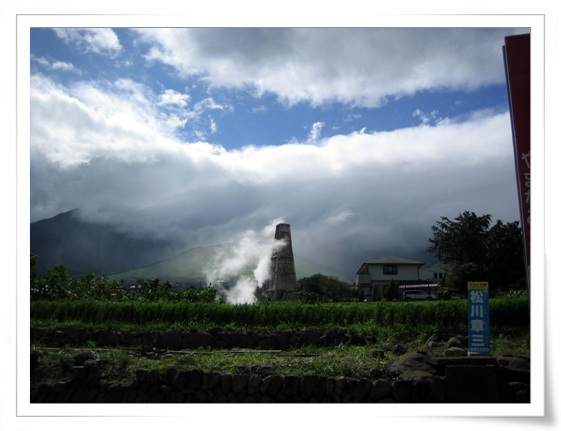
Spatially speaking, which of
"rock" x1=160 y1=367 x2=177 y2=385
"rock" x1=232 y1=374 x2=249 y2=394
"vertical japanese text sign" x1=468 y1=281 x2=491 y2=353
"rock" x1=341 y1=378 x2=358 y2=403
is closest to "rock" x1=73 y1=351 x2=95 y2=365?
"rock" x1=160 y1=367 x2=177 y2=385

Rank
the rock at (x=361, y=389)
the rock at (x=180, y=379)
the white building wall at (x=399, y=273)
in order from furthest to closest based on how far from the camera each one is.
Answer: the white building wall at (x=399, y=273) < the rock at (x=180, y=379) < the rock at (x=361, y=389)

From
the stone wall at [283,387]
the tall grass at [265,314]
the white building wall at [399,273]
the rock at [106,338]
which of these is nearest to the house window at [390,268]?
the white building wall at [399,273]

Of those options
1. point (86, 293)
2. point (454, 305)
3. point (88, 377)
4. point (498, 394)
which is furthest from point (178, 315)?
point (498, 394)

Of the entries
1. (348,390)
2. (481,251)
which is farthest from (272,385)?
(481,251)

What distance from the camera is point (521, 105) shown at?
4840mm

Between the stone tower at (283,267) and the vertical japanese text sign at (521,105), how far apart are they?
6999mm

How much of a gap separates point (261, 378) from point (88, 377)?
1.93 meters

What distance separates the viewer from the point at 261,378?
5.23 m

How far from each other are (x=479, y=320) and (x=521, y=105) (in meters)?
2.25

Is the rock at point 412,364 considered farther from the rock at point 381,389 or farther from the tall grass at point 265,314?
the tall grass at point 265,314

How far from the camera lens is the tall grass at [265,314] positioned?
9.10m

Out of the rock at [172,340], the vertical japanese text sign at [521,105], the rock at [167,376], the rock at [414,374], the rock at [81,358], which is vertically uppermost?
the vertical japanese text sign at [521,105]

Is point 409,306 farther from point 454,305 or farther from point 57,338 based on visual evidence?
point 57,338

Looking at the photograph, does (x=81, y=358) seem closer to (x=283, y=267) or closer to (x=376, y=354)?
(x=376, y=354)
